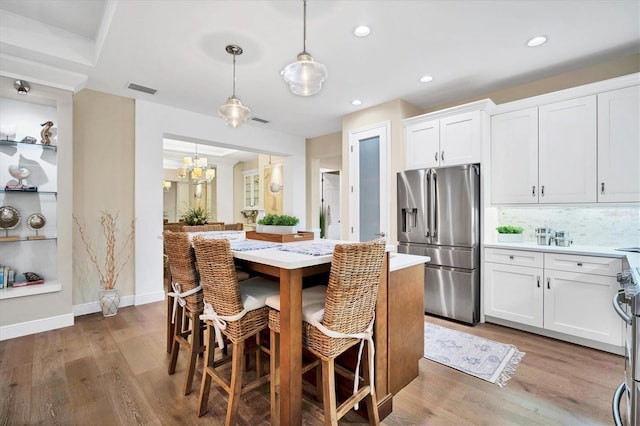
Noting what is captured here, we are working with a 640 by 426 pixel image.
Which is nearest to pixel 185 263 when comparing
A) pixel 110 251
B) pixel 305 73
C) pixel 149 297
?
pixel 305 73

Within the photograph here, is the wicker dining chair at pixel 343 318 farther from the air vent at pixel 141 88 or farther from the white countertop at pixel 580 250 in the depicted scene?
the air vent at pixel 141 88

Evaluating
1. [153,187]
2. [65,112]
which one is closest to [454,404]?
[153,187]

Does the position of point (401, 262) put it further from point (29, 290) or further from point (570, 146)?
point (29, 290)

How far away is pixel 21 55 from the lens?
2805mm

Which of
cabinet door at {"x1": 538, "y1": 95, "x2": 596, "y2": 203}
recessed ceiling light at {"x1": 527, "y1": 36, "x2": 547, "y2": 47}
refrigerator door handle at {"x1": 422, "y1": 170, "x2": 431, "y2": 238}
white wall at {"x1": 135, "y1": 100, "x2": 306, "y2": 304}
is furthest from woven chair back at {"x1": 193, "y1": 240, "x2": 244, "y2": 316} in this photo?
cabinet door at {"x1": 538, "y1": 95, "x2": 596, "y2": 203}

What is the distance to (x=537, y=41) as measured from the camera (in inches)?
104

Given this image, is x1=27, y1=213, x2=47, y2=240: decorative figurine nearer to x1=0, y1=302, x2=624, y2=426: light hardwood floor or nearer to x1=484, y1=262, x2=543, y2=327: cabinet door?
x1=0, y1=302, x2=624, y2=426: light hardwood floor

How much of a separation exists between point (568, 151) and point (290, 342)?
333 cm

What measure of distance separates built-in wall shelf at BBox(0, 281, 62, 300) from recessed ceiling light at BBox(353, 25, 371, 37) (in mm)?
3977

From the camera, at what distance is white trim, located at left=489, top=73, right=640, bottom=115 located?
265 centimetres

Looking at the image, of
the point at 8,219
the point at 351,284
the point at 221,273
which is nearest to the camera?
the point at 351,284

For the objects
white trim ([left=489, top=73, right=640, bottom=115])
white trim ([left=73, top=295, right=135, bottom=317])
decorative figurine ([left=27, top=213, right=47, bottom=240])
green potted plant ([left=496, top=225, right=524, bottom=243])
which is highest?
white trim ([left=489, top=73, right=640, bottom=115])

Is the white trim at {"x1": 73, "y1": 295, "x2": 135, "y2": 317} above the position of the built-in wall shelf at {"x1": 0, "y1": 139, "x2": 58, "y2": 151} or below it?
below

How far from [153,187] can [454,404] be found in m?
4.19
